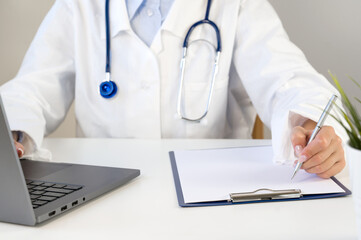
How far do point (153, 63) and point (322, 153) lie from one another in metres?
0.61

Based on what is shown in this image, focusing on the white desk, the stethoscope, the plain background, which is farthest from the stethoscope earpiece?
the plain background

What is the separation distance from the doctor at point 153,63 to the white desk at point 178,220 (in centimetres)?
50

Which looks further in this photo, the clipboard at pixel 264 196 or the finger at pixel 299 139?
the finger at pixel 299 139

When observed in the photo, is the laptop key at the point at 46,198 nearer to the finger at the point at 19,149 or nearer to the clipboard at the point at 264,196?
the clipboard at the point at 264,196

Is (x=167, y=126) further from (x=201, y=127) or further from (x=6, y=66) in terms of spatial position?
(x=6, y=66)

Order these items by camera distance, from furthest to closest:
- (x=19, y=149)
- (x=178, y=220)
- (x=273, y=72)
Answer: (x=273, y=72) → (x=19, y=149) → (x=178, y=220)

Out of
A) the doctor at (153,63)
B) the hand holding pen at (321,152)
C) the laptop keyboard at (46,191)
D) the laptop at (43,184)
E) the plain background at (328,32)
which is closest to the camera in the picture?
the laptop at (43,184)

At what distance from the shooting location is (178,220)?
0.67 meters

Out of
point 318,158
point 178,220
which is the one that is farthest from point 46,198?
point 318,158

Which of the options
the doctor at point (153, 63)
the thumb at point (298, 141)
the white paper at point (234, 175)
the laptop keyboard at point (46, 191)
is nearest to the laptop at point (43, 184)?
the laptop keyboard at point (46, 191)

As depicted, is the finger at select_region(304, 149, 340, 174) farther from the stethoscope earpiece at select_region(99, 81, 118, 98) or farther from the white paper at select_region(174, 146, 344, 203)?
the stethoscope earpiece at select_region(99, 81, 118, 98)

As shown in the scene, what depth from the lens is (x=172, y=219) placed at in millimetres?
669

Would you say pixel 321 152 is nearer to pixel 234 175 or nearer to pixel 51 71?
pixel 234 175

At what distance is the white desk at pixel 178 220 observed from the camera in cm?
62
